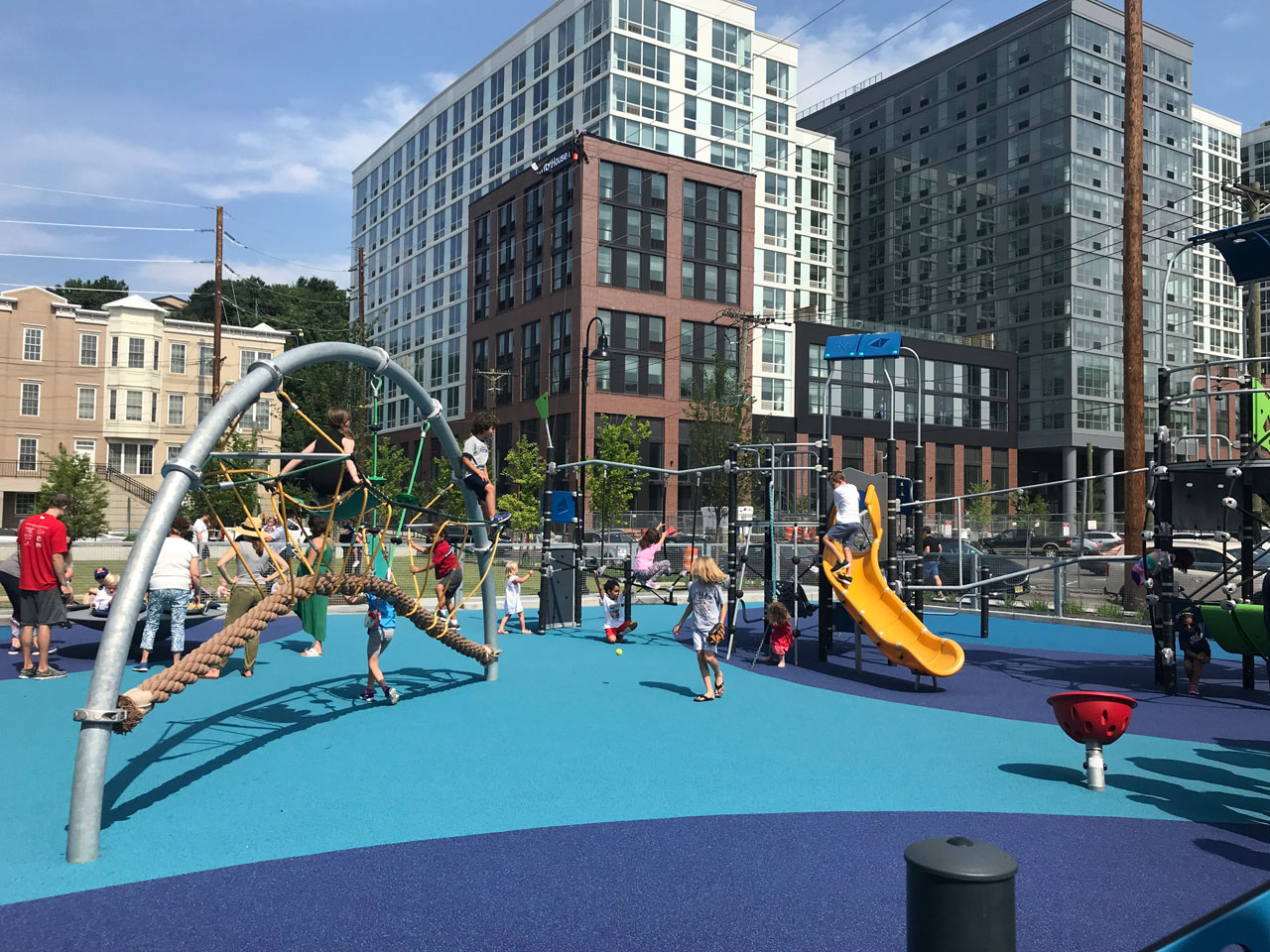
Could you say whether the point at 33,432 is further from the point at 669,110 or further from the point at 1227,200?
the point at 1227,200

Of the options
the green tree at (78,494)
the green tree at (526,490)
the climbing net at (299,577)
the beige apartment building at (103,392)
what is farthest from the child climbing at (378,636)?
the beige apartment building at (103,392)

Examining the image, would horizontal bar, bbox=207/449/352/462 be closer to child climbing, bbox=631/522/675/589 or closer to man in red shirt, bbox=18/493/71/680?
man in red shirt, bbox=18/493/71/680

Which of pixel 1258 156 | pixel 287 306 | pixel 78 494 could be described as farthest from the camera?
pixel 1258 156

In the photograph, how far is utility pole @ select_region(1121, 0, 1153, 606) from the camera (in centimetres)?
1883

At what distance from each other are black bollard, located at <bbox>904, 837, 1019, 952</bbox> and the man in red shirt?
12.4 metres

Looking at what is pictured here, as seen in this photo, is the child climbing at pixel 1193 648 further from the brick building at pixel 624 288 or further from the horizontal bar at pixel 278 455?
the brick building at pixel 624 288

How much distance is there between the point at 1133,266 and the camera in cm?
1941

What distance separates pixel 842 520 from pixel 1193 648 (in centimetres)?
496

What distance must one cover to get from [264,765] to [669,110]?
58969mm

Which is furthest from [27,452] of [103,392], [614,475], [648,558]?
[648,558]

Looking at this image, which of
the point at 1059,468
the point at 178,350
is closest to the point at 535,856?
the point at 178,350

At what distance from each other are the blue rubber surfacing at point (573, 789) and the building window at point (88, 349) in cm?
5546

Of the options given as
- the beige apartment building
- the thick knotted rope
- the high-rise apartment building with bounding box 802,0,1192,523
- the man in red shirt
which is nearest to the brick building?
the beige apartment building

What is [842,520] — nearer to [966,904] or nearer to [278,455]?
[278,455]
